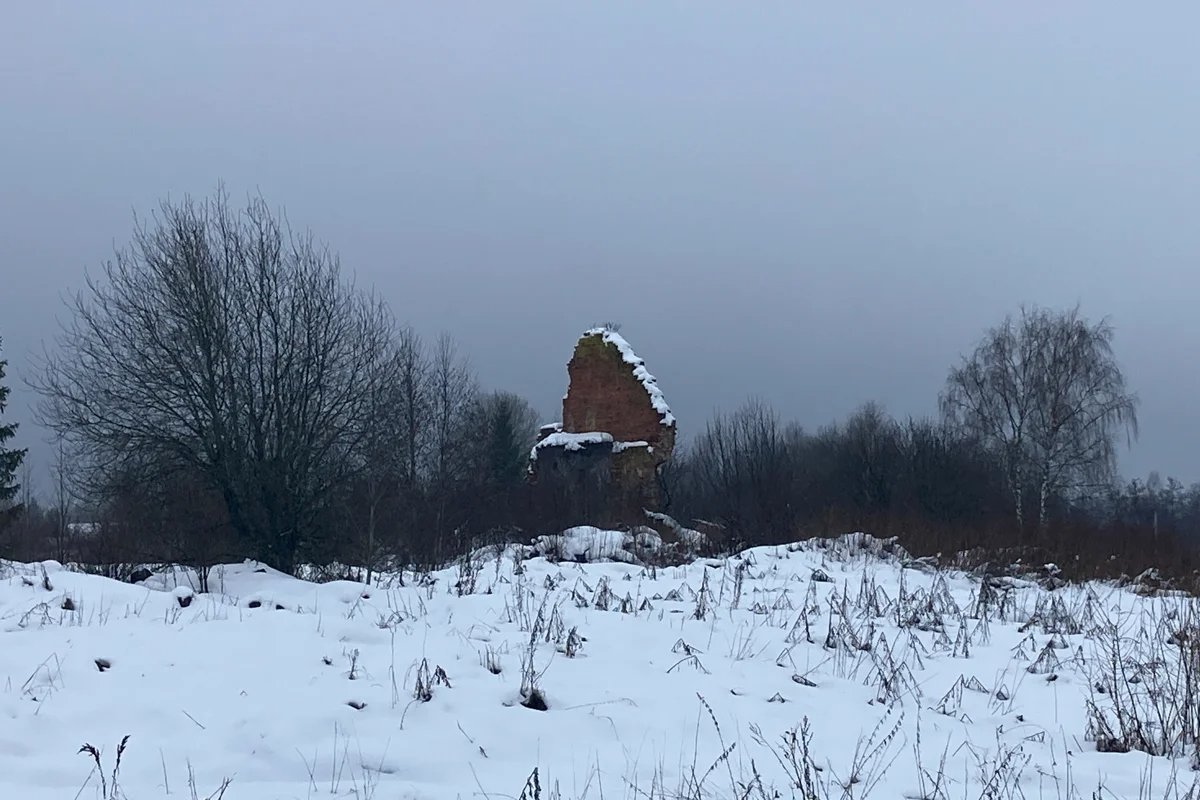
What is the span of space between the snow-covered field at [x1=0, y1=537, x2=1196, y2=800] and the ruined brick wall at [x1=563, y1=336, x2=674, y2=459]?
21.0 m

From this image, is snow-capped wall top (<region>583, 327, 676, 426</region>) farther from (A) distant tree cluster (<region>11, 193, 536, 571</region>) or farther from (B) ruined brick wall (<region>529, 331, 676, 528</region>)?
(A) distant tree cluster (<region>11, 193, 536, 571</region>)

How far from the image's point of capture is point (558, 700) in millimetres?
4723

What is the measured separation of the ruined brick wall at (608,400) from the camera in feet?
95.3

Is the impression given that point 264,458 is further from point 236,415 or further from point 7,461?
point 7,461

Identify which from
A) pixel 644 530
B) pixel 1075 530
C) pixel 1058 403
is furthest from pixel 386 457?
pixel 1058 403

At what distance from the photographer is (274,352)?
14797 millimetres

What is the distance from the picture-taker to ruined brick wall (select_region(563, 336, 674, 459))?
29062 millimetres

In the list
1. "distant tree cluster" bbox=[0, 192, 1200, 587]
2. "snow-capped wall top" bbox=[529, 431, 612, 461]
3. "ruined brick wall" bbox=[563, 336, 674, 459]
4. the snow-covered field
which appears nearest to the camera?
the snow-covered field

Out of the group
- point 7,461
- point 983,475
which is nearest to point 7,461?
point 7,461

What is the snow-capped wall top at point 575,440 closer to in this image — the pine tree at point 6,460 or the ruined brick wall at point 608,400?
the ruined brick wall at point 608,400

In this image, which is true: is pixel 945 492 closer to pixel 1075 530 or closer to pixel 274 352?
pixel 1075 530

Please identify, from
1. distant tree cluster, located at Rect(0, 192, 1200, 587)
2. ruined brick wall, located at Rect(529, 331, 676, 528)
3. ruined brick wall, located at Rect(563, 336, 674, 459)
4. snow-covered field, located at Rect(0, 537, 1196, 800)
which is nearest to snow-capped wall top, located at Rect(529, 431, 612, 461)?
ruined brick wall, located at Rect(529, 331, 676, 528)

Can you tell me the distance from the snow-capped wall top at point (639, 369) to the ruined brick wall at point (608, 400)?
0.38 feet

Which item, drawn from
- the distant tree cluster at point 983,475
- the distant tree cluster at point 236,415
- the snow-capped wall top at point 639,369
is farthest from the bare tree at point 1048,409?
the distant tree cluster at point 236,415
